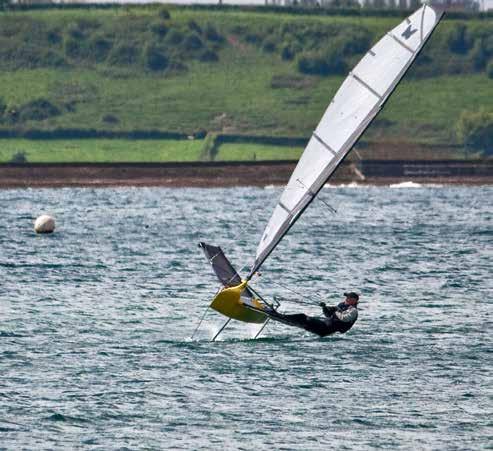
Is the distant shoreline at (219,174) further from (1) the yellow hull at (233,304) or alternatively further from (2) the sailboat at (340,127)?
(1) the yellow hull at (233,304)

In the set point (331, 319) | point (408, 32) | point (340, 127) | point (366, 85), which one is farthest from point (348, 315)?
point (408, 32)

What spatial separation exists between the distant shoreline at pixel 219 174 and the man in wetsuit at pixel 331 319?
450 ft

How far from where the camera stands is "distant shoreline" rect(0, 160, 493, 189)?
18312 cm

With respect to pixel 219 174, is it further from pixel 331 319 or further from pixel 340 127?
pixel 340 127

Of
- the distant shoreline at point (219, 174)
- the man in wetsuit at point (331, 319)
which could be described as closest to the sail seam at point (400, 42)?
the man in wetsuit at point (331, 319)

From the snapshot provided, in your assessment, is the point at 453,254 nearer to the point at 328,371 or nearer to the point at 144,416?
the point at 328,371

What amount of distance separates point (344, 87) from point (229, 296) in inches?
293

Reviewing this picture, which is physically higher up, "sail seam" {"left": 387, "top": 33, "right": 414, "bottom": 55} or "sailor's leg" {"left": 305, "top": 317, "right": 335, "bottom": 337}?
"sail seam" {"left": 387, "top": 33, "right": 414, "bottom": 55}

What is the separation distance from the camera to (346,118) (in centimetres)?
4728

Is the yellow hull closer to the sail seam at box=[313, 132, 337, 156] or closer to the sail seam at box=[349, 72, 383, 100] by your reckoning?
the sail seam at box=[313, 132, 337, 156]

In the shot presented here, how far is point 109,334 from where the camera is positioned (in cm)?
5041

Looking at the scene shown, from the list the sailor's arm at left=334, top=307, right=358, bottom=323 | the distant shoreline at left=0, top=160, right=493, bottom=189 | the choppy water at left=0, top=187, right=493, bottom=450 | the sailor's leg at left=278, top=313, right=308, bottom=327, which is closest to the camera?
the choppy water at left=0, top=187, right=493, bottom=450

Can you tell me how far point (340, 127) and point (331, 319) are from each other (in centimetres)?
605

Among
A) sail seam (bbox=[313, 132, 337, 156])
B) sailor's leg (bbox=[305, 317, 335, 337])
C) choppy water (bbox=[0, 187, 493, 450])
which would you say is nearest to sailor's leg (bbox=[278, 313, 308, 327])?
sailor's leg (bbox=[305, 317, 335, 337])
